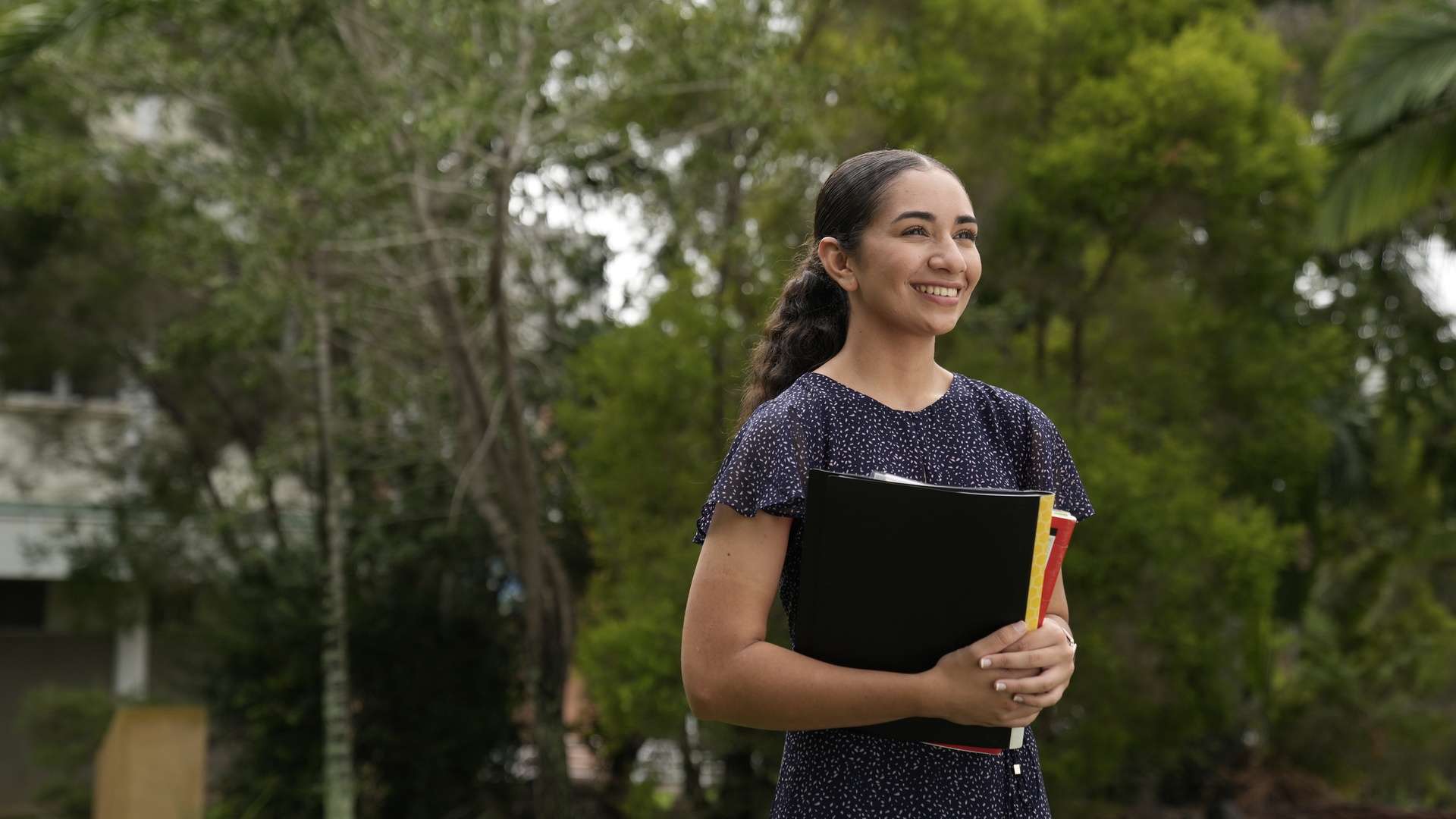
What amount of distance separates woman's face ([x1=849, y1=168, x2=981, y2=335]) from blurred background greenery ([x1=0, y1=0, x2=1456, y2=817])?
20.8 feet

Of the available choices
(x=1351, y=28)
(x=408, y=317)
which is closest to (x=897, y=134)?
(x=408, y=317)

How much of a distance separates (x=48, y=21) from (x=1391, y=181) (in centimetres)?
760

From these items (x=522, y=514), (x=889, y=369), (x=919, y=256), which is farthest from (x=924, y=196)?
(x=522, y=514)

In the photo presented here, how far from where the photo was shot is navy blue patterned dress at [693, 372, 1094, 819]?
1825 millimetres

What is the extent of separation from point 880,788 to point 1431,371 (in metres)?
11.5

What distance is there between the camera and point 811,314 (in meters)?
2.22

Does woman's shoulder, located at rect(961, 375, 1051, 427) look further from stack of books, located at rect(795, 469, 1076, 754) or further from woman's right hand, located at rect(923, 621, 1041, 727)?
woman's right hand, located at rect(923, 621, 1041, 727)

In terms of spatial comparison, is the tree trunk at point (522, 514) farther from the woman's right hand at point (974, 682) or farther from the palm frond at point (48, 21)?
the woman's right hand at point (974, 682)

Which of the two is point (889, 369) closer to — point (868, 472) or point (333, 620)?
point (868, 472)

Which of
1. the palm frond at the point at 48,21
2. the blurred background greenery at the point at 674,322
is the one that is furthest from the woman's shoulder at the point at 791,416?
the palm frond at the point at 48,21

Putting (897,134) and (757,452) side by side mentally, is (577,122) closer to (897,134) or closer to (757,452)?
(897,134)

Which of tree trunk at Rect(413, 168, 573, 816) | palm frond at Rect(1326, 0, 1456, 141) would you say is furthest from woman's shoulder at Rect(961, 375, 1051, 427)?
palm frond at Rect(1326, 0, 1456, 141)

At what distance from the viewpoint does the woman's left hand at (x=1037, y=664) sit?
168cm

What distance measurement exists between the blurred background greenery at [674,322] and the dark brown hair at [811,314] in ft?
19.9
